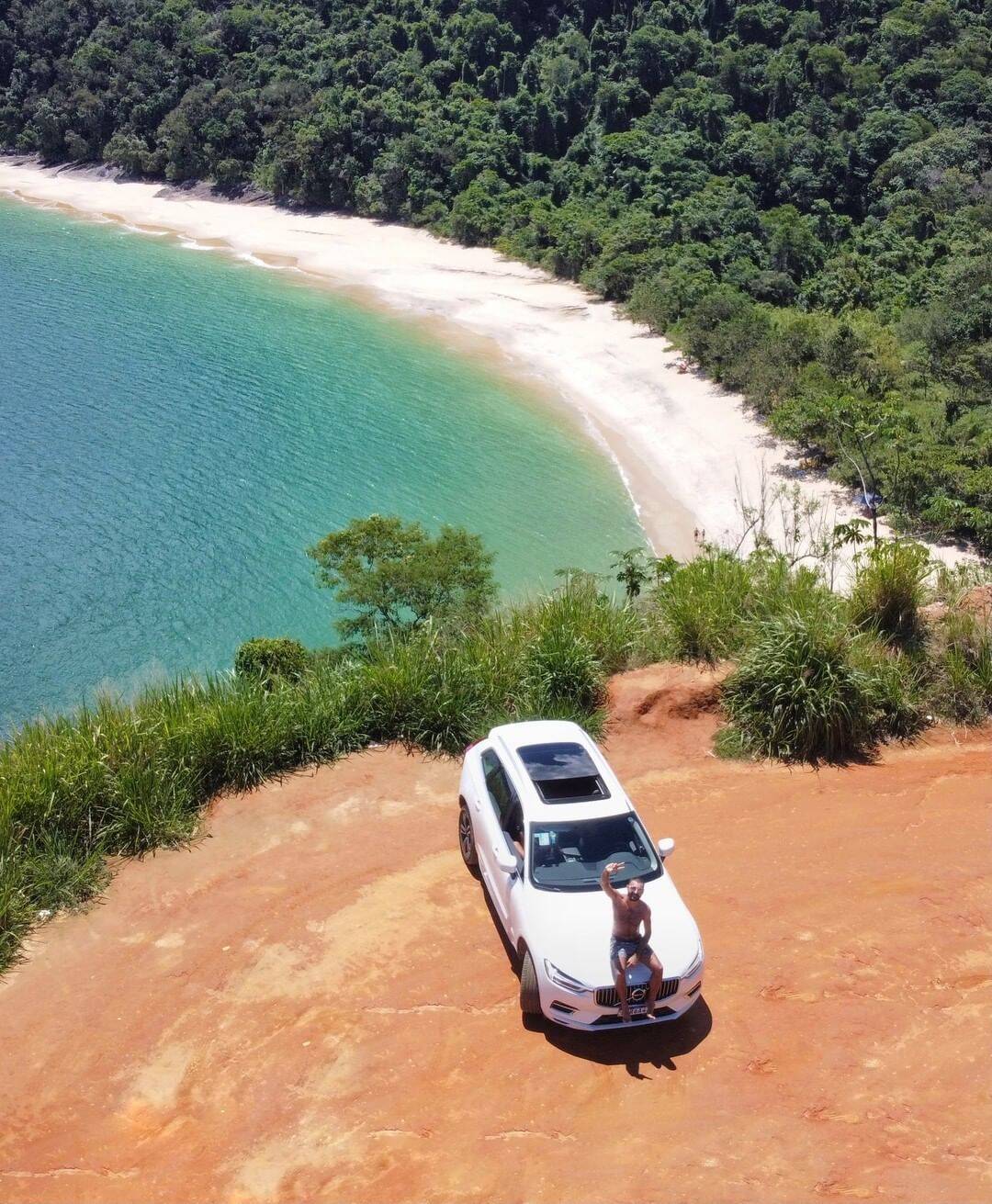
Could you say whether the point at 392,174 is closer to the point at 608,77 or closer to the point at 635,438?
the point at 608,77

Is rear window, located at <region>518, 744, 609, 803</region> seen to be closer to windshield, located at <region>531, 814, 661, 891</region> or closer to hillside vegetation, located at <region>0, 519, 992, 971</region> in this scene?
windshield, located at <region>531, 814, 661, 891</region>

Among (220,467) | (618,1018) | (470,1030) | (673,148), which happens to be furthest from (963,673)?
(673,148)

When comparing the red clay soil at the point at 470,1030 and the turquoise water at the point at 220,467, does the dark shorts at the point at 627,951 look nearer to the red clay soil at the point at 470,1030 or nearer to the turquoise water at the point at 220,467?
the red clay soil at the point at 470,1030

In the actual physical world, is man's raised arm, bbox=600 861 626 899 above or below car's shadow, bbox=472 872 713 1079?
above

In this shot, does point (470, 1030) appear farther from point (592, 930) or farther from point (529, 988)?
point (592, 930)

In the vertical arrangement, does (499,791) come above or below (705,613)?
below

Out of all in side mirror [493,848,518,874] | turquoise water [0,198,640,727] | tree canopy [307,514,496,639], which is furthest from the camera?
turquoise water [0,198,640,727]

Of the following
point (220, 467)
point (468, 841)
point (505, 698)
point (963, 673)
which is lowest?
point (220, 467)

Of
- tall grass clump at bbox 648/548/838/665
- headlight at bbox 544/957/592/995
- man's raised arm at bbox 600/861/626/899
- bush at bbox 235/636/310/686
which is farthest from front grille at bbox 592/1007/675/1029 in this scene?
bush at bbox 235/636/310/686
